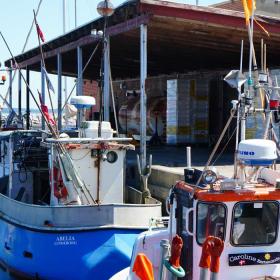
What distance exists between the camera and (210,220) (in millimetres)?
4629

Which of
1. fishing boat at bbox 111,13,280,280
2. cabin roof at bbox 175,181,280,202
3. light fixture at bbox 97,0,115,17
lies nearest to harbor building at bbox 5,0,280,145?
light fixture at bbox 97,0,115,17

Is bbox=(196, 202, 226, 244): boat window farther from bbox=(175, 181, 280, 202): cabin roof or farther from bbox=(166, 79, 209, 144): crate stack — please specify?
bbox=(166, 79, 209, 144): crate stack

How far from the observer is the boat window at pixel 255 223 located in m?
4.59

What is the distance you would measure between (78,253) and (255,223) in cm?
422

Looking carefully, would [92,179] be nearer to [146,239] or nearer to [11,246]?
[11,246]

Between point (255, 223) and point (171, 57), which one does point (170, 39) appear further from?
point (255, 223)

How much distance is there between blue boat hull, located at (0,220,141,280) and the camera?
26.2 ft

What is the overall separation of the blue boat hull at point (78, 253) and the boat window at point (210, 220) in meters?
3.60

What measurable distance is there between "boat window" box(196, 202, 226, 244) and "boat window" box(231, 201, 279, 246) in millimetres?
115

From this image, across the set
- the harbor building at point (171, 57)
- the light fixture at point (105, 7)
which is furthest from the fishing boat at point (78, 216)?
the harbor building at point (171, 57)

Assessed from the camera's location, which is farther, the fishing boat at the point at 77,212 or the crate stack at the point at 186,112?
the crate stack at the point at 186,112

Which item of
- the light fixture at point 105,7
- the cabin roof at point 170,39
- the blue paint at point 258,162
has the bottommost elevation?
the blue paint at point 258,162

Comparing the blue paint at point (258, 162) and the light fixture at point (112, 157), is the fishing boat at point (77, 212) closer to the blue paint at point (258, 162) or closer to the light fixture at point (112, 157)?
the light fixture at point (112, 157)

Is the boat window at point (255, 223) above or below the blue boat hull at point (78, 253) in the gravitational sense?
above
